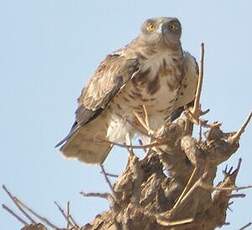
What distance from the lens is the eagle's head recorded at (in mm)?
10641

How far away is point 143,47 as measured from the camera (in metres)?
10.5

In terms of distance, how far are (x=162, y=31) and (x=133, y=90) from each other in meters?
0.97

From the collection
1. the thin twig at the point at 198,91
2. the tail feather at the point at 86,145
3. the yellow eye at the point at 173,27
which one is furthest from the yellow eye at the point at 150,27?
the thin twig at the point at 198,91

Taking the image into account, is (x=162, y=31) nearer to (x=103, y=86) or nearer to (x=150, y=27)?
(x=150, y=27)

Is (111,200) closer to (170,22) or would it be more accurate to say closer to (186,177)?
(186,177)

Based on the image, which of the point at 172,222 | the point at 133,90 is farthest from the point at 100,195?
the point at 133,90

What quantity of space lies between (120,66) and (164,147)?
11.3 feet

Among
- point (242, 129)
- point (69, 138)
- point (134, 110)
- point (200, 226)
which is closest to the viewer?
point (242, 129)

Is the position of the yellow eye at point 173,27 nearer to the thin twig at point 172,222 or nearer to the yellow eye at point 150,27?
the yellow eye at point 150,27

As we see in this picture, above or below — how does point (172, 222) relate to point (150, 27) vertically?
below

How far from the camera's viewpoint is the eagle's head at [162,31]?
419 inches

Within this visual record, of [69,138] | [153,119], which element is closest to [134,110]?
[153,119]

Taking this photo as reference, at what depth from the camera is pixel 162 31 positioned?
10.8m

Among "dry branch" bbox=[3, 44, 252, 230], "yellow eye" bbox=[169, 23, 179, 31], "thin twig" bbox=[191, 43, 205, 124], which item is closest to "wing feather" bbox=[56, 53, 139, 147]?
"yellow eye" bbox=[169, 23, 179, 31]
